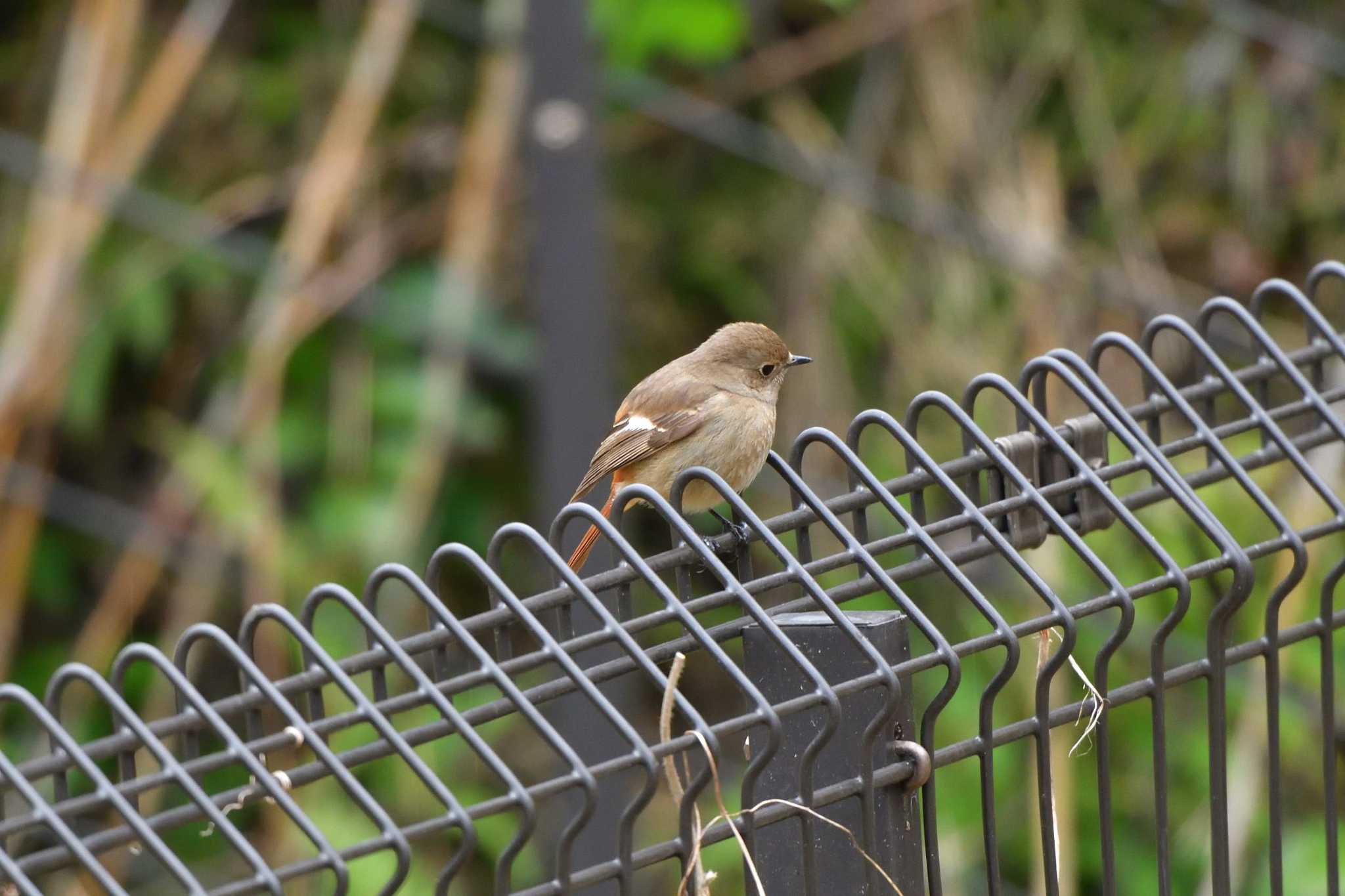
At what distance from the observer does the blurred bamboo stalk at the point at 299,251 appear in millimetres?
5188

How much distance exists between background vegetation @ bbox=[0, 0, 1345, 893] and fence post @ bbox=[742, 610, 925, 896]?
303 cm

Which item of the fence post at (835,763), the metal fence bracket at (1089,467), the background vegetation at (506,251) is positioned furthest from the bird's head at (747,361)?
the fence post at (835,763)

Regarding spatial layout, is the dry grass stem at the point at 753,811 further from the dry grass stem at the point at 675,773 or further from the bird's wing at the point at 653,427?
the bird's wing at the point at 653,427

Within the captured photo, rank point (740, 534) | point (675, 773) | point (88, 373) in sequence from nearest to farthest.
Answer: point (675, 773) → point (740, 534) → point (88, 373)

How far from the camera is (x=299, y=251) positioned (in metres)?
5.29

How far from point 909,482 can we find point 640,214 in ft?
13.5

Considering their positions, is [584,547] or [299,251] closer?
[584,547]

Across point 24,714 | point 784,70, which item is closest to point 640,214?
point 784,70

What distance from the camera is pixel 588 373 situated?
4285mm

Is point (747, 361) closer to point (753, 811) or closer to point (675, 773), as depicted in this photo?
point (675, 773)

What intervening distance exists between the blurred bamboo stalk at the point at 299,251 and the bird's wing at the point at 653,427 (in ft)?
4.77

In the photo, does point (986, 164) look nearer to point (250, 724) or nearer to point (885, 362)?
point (885, 362)

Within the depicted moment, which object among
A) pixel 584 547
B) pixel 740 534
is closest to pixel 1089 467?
pixel 740 534

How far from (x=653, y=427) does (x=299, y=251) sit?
175 centimetres
